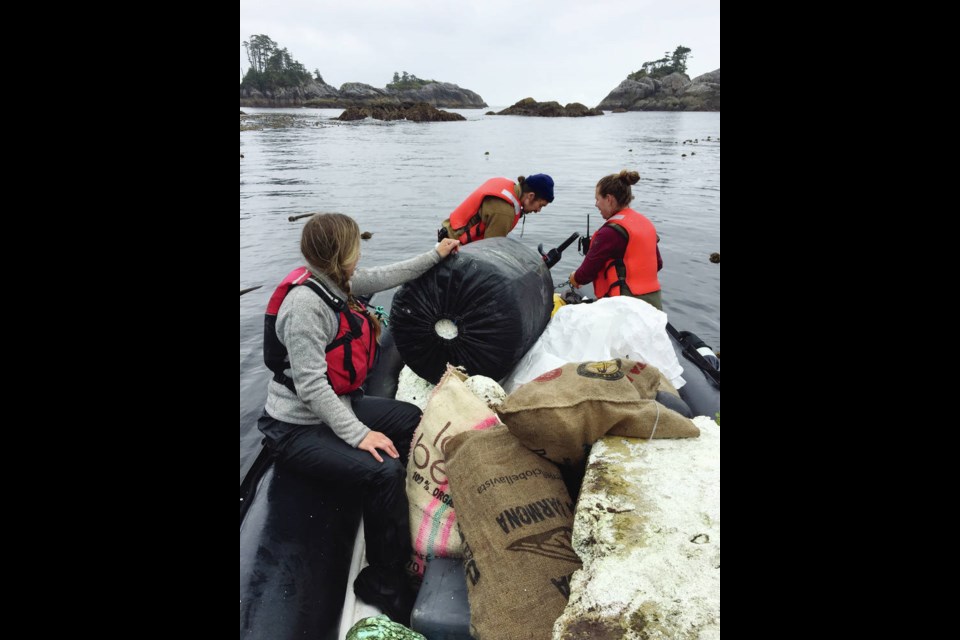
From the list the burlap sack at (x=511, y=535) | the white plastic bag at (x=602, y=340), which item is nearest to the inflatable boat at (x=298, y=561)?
the burlap sack at (x=511, y=535)

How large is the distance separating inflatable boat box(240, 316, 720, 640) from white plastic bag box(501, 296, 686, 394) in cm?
127

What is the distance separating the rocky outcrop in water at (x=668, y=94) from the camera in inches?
3514

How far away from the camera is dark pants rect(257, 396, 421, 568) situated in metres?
2.14

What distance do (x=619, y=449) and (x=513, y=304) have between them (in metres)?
1.14

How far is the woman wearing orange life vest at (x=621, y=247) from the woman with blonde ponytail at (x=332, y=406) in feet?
7.32

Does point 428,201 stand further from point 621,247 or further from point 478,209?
point 621,247

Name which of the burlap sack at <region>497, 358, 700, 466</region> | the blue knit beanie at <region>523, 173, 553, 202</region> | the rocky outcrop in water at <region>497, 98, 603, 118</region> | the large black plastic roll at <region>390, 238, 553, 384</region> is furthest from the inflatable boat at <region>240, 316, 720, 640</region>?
the rocky outcrop in water at <region>497, 98, 603, 118</region>

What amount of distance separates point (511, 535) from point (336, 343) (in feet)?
3.58

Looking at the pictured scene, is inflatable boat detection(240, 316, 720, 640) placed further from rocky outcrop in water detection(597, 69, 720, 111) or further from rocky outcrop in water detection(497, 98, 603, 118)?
rocky outcrop in water detection(597, 69, 720, 111)

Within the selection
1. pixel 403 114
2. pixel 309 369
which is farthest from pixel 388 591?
pixel 403 114
